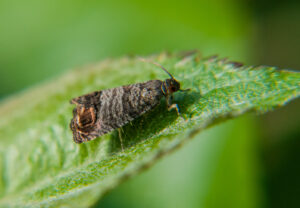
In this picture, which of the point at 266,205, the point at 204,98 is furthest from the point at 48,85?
the point at 266,205

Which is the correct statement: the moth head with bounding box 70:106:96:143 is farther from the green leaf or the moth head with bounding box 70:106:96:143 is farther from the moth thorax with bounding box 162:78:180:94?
the moth thorax with bounding box 162:78:180:94

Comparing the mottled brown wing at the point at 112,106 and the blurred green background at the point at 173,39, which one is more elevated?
the blurred green background at the point at 173,39

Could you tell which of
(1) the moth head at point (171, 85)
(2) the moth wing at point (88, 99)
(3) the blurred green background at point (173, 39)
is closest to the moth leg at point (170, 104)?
(1) the moth head at point (171, 85)

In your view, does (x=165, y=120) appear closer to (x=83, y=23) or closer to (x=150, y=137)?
(x=150, y=137)

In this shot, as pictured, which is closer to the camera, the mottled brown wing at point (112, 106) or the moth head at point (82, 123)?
the moth head at point (82, 123)

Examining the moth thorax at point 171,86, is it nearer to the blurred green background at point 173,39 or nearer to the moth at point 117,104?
the moth at point 117,104
